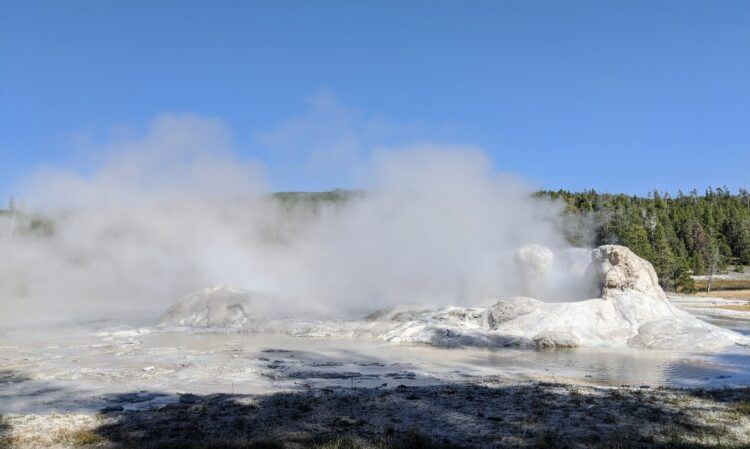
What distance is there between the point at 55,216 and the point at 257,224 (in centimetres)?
1488

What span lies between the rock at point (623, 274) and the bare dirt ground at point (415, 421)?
1028cm

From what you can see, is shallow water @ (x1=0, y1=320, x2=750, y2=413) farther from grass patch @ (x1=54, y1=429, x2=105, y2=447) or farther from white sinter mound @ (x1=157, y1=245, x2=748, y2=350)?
grass patch @ (x1=54, y1=429, x2=105, y2=447)

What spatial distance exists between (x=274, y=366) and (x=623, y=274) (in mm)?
12290

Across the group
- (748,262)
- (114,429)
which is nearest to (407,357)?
(114,429)

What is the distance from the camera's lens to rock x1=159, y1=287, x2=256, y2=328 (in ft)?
72.5

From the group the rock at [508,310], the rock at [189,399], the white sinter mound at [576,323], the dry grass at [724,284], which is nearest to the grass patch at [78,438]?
the rock at [189,399]

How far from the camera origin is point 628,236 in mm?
49906

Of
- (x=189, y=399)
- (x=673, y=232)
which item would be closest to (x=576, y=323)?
(x=189, y=399)

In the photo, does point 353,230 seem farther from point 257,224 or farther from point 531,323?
point 531,323

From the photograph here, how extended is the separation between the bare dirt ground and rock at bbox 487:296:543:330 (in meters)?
9.32

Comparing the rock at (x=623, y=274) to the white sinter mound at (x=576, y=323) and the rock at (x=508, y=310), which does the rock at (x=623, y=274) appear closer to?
the white sinter mound at (x=576, y=323)

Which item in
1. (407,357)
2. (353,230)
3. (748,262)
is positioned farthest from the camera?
(748,262)

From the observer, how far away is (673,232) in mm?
67750

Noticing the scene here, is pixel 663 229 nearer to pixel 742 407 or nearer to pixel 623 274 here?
pixel 623 274
